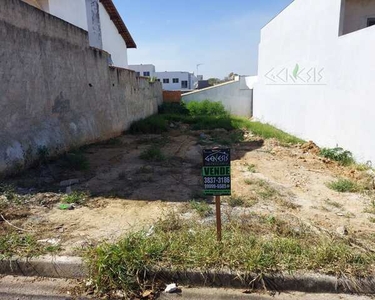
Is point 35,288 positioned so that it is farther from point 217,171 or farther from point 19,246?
point 217,171

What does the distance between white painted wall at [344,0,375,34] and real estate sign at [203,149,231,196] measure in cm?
670

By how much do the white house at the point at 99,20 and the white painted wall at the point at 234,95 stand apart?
634 centimetres

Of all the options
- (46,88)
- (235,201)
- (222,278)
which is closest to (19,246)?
(222,278)

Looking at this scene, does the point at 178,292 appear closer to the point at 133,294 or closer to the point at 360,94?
the point at 133,294

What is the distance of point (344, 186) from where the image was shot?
4.29 metres

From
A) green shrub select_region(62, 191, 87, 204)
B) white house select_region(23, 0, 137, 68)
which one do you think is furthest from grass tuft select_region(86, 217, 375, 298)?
white house select_region(23, 0, 137, 68)

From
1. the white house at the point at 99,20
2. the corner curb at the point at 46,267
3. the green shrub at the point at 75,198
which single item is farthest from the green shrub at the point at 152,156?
the white house at the point at 99,20

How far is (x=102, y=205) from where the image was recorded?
3.60 metres

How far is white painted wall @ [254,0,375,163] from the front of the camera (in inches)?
208

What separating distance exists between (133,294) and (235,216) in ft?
5.07

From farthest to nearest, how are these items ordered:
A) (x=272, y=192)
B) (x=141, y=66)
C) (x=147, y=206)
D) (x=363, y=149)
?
(x=141, y=66)
(x=363, y=149)
(x=272, y=192)
(x=147, y=206)

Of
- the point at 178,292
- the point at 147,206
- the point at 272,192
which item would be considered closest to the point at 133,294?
the point at 178,292

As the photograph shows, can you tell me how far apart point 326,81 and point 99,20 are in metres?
12.5

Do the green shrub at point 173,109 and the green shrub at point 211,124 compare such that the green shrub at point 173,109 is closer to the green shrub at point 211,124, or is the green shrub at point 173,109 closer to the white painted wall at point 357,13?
the green shrub at point 211,124
